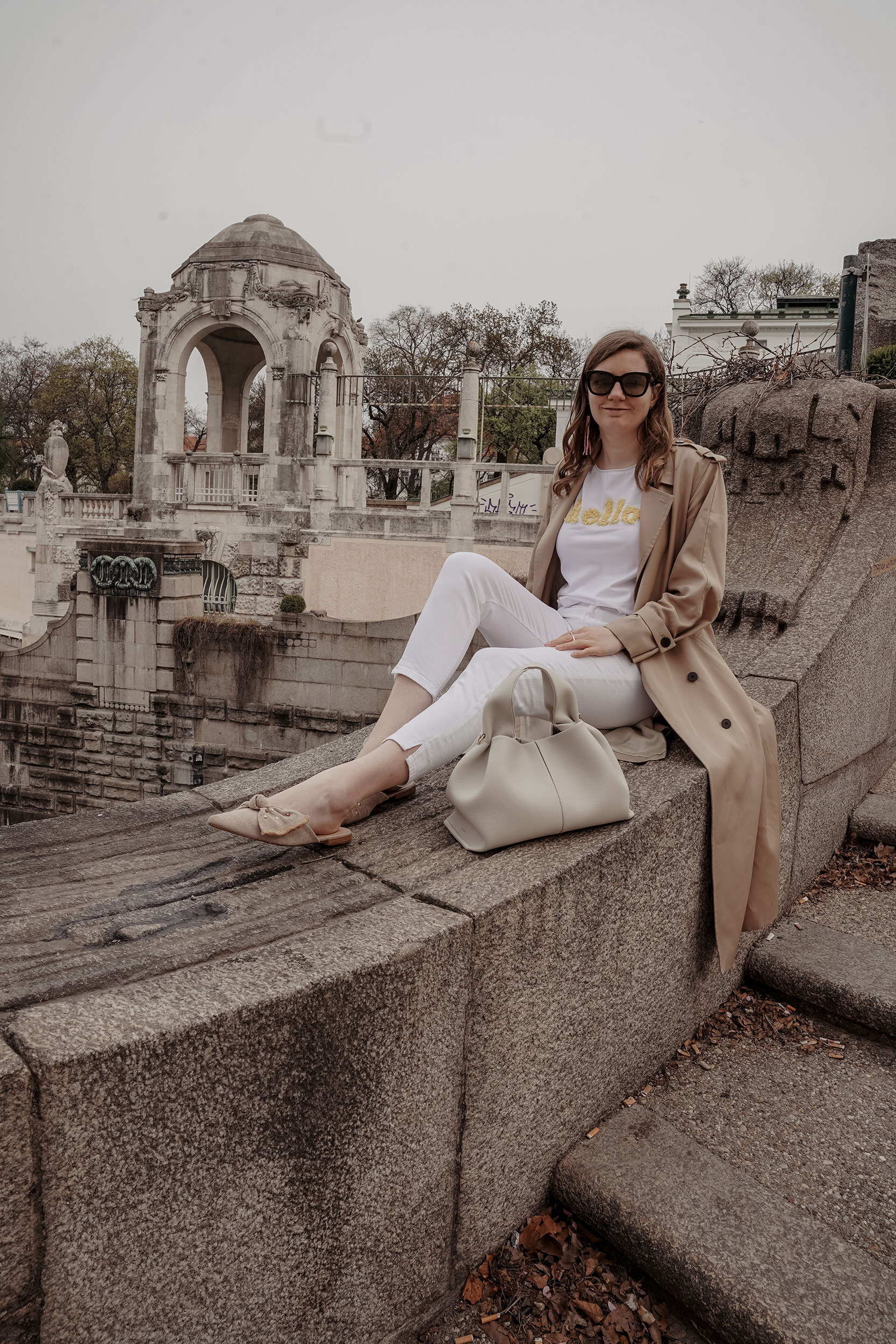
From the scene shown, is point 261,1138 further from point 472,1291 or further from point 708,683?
point 708,683

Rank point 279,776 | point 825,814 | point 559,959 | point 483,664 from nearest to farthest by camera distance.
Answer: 1. point 559,959
2. point 483,664
3. point 279,776
4. point 825,814

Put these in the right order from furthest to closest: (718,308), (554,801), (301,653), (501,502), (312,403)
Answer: (718,308) → (312,403) → (501,502) → (301,653) → (554,801)

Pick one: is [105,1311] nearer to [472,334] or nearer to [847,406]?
[847,406]

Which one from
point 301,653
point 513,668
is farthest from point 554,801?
point 301,653

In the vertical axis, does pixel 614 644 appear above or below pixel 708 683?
above

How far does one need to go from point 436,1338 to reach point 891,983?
161 centimetres

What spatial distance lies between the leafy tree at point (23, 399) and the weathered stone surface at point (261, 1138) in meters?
41.8

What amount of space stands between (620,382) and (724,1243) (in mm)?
2273

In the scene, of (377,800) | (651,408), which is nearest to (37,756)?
(377,800)

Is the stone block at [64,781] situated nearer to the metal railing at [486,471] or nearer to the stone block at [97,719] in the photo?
the stone block at [97,719]

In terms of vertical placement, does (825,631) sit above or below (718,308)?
below

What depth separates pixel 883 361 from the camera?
273 inches

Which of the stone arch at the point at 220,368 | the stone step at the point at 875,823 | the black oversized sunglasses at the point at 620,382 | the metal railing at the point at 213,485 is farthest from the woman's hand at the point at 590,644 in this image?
the metal railing at the point at 213,485

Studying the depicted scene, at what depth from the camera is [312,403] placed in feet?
67.2
